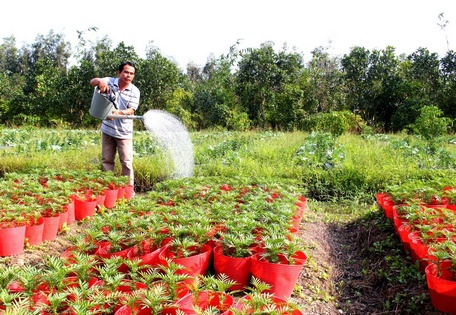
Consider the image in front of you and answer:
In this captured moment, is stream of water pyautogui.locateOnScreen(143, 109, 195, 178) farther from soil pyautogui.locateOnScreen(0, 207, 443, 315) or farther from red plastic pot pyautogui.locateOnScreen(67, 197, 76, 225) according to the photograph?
soil pyautogui.locateOnScreen(0, 207, 443, 315)

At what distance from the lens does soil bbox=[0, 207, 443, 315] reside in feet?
9.32

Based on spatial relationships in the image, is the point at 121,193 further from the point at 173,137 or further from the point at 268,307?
the point at 268,307

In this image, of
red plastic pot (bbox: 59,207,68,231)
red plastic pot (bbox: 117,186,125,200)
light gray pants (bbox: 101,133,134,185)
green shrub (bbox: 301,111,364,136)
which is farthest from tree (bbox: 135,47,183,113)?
red plastic pot (bbox: 59,207,68,231)

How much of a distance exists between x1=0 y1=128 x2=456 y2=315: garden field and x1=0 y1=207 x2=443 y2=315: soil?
1 centimetres

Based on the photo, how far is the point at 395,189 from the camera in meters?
4.30

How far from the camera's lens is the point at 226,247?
9.43ft

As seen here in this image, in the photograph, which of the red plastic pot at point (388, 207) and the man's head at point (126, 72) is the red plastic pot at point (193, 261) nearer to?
the red plastic pot at point (388, 207)

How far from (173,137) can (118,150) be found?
3.11 feet

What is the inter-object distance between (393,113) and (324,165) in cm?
1377

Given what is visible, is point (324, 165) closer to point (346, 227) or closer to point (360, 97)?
point (346, 227)

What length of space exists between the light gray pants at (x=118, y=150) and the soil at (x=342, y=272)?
141 centimetres

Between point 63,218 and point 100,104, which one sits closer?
point 63,218

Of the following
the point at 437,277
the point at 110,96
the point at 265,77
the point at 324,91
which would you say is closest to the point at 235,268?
the point at 437,277

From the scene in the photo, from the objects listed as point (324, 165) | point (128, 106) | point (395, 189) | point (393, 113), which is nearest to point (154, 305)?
point (395, 189)
